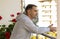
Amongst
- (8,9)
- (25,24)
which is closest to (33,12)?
(25,24)

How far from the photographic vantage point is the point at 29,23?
1906 mm

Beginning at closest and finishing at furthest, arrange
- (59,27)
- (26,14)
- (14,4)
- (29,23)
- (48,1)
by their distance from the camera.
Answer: (59,27)
(29,23)
(26,14)
(48,1)
(14,4)

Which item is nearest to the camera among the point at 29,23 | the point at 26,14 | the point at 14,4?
the point at 29,23

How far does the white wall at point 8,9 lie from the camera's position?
390cm

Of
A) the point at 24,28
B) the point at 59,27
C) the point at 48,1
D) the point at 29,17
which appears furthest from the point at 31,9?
the point at 59,27

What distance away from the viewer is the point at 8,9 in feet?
12.9

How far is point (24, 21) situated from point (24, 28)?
3.6 inches

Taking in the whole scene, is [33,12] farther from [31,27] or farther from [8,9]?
[8,9]

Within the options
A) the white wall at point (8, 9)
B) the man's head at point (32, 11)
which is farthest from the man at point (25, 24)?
the white wall at point (8, 9)

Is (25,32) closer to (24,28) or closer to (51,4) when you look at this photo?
(24,28)

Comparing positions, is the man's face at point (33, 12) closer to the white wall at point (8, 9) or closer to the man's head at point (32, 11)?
the man's head at point (32, 11)

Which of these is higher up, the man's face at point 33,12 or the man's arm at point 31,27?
the man's face at point 33,12

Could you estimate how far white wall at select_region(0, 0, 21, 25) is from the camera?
3.90 m

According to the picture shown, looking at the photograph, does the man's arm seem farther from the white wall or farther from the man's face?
the white wall
